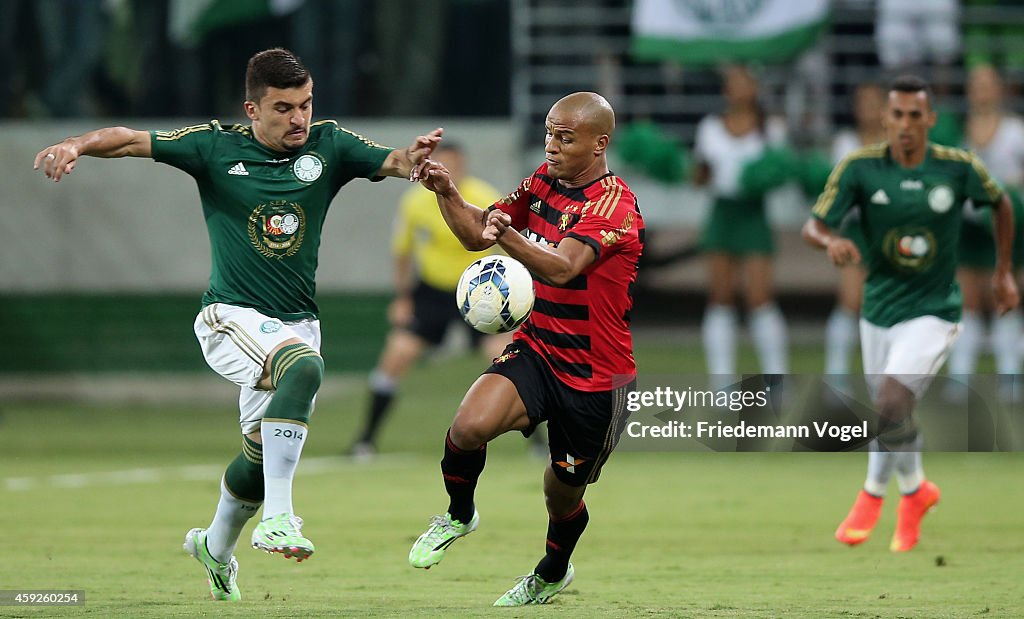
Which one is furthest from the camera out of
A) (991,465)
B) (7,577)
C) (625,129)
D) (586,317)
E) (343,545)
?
(625,129)

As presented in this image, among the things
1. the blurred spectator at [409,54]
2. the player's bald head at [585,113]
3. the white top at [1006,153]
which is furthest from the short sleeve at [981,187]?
the blurred spectator at [409,54]

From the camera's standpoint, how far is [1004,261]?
31.3 feet

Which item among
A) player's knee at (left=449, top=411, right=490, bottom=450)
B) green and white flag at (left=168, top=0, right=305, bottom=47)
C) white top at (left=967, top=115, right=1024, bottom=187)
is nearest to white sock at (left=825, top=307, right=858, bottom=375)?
white top at (left=967, top=115, right=1024, bottom=187)

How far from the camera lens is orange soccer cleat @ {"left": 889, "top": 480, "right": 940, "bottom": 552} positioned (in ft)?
30.7

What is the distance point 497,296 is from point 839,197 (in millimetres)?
3768

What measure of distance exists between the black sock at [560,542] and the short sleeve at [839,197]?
3172 millimetres

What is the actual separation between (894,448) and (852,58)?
998 cm

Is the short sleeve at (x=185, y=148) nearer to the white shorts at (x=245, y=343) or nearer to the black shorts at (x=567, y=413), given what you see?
the white shorts at (x=245, y=343)

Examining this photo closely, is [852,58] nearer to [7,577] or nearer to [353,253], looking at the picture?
[353,253]

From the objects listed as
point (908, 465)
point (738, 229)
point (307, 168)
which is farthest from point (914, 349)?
point (738, 229)

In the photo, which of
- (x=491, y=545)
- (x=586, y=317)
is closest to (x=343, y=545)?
(x=491, y=545)

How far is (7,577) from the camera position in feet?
25.4

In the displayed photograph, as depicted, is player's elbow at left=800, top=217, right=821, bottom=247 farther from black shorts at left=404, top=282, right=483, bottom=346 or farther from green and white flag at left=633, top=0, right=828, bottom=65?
green and white flag at left=633, top=0, right=828, bottom=65

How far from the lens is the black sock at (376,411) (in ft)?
46.1
